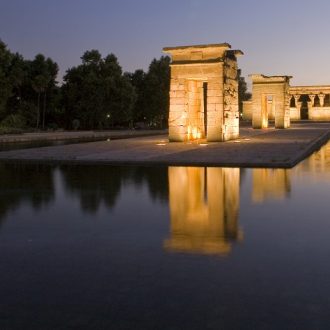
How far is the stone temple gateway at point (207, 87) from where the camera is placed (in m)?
24.4

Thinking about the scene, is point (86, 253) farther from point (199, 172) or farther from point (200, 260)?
point (199, 172)

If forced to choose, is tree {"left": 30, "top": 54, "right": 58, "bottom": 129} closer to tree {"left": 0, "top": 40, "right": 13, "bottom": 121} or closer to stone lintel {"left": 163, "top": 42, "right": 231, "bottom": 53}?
tree {"left": 0, "top": 40, "right": 13, "bottom": 121}

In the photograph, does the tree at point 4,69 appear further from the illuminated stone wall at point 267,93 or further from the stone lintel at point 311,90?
the stone lintel at point 311,90

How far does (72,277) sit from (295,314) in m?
2.12

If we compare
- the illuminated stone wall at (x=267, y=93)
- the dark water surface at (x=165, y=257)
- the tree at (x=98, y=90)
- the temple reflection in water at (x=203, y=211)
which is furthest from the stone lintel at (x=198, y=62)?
Result: the tree at (x=98, y=90)

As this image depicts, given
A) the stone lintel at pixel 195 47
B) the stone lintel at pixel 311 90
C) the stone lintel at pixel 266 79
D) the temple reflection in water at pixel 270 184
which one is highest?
the stone lintel at pixel 311 90

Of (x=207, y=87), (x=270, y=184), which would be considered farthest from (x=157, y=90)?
(x=270, y=184)

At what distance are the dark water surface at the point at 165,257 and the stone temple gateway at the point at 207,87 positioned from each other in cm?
1470

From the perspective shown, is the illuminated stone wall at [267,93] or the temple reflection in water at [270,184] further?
the illuminated stone wall at [267,93]

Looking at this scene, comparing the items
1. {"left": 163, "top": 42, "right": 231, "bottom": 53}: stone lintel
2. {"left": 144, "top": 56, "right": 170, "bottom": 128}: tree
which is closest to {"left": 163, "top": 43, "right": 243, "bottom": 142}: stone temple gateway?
{"left": 163, "top": 42, "right": 231, "bottom": 53}: stone lintel

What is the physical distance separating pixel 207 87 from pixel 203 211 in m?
17.9

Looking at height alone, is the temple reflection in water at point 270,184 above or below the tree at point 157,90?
below

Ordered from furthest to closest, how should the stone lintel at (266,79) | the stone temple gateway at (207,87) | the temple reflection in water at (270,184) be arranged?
the stone lintel at (266,79) < the stone temple gateway at (207,87) < the temple reflection in water at (270,184)

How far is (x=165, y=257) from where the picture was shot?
5.23 metres
